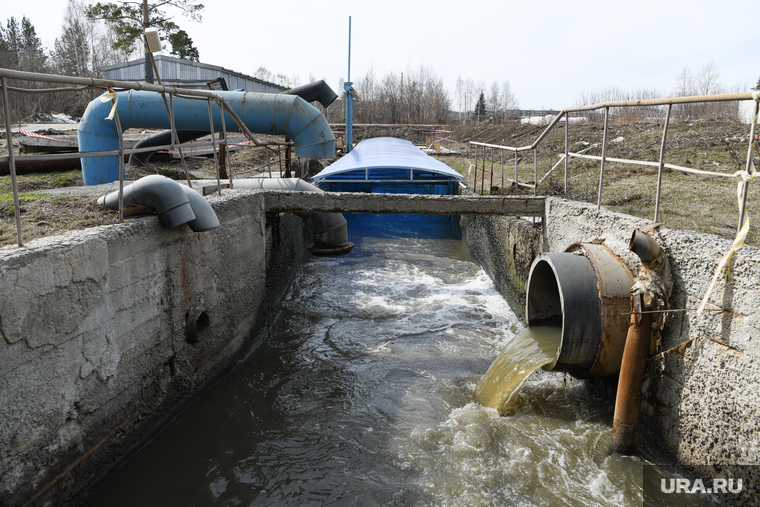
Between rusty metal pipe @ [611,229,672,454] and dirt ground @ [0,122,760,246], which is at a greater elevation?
dirt ground @ [0,122,760,246]

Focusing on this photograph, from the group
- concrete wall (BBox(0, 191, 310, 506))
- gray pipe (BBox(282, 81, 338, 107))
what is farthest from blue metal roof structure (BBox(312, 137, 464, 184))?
concrete wall (BBox(0, 191, 310, 506))

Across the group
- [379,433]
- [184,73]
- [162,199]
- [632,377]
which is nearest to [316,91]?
[162,199]

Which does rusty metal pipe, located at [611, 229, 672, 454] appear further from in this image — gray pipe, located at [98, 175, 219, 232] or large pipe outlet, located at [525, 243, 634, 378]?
gray pipe, located at [98, 175, 219, 232]

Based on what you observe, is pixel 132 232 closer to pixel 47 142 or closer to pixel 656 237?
pixel 656 237

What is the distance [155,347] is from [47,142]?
397 inches

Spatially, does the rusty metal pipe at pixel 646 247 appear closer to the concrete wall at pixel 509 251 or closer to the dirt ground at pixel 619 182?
the dirt ground at pixel 619 182

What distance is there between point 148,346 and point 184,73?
30807 millimetres

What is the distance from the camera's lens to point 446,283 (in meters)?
9.33

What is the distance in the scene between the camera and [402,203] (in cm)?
691

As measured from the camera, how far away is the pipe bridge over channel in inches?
266

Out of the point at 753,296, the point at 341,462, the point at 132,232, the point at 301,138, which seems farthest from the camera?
the point at 301,138

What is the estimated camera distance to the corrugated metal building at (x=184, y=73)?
95.4ft

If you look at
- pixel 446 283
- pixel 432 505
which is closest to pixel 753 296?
pixel 432 505

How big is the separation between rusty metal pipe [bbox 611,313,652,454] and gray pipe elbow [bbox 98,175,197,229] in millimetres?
3746
